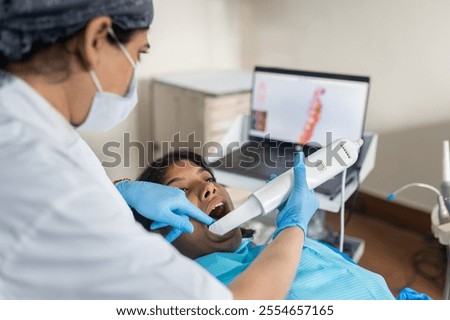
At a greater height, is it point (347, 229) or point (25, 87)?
point (25, 87)

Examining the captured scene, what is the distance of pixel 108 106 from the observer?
2.50 ft

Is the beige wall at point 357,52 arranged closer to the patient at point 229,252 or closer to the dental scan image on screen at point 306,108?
the dental scan image on screen at point 306,108

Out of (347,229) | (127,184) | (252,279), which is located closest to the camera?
(252,279)

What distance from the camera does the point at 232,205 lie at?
3.98ft

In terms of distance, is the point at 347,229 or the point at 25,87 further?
the point at 347,229

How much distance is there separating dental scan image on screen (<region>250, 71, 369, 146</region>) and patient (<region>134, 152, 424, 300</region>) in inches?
19.9

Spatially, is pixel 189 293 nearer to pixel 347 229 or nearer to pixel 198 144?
pixel 198 144

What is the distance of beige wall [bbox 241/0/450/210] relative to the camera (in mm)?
2102

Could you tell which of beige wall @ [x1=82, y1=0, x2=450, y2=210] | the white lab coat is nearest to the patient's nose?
the white lab coat

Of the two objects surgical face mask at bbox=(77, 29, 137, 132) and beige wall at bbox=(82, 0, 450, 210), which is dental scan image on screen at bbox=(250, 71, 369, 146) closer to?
beige wall at bbox=(82, 0, 450, 210)

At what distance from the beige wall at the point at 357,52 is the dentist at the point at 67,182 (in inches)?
64.5

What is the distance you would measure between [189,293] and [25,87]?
1.17 feet

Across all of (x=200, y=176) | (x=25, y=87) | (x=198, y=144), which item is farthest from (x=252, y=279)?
(x=198, y=144)

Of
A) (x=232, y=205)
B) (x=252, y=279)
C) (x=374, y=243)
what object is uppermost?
(x=252, y=279)
